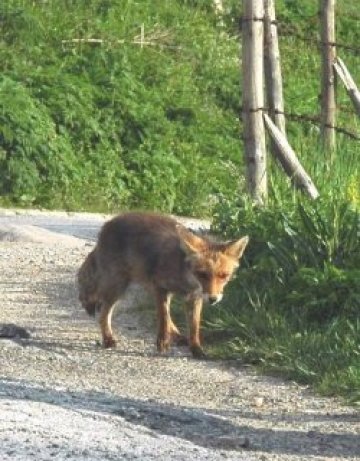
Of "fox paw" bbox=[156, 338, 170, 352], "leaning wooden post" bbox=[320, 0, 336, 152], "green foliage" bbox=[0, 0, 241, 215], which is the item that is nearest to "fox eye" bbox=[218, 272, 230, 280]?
"fox paw" bbox=[156, 338, 170, 352]

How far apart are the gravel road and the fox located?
0.22 metres

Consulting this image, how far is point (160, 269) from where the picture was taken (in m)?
10.4

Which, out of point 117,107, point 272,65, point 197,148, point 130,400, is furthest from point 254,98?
point 197,148

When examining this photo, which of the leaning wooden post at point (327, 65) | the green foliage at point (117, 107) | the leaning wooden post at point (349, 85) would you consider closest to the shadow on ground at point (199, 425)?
the leaning wooden post at point (349, 85)

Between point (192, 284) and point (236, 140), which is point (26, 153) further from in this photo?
point (192, 284)

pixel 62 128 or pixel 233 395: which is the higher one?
pixel 62 128

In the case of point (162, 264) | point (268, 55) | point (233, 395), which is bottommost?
point (233, 395)

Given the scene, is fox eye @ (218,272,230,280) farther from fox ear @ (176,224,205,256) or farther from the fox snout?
fox ear @ (176,224,205,256)

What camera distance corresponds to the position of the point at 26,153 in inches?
812

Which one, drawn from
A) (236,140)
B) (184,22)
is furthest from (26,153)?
(184,22)

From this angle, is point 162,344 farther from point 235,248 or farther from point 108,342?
point 235,248

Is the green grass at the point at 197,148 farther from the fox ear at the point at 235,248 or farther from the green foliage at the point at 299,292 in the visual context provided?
the fox ear at the point at 235,248

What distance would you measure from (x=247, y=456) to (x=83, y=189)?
14.0 metres

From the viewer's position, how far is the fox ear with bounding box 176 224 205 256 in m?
10.2
